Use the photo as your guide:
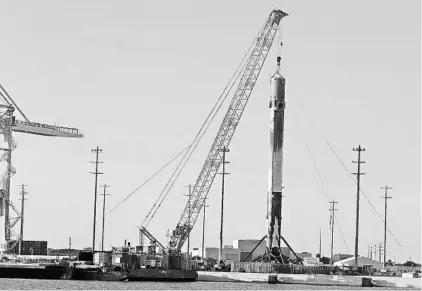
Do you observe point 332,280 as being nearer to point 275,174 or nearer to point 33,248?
point 275,174

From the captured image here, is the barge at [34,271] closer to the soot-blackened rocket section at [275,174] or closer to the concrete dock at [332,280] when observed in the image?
the concrete dock at [332,280]

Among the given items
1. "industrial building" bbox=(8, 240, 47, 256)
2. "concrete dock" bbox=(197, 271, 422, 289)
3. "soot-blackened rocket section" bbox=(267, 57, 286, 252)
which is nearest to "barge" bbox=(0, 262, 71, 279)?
"concrete dock" bbox=(197, 271, 422, 289)

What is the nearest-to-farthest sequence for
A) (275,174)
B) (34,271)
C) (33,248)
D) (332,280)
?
(34,271) < (332,280) < (275,174) < (33,248)

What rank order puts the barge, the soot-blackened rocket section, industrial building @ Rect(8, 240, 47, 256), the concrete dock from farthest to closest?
industrial building @ Rect(8, 240, 47, 256)
the soot-blackened rocket section
the concrete dock
the barge

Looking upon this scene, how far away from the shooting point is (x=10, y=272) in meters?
135

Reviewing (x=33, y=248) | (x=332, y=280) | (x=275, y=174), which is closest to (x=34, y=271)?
(x=275, y=174)

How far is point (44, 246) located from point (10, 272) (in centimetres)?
3439

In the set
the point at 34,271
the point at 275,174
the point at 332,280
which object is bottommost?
the point at 332,280

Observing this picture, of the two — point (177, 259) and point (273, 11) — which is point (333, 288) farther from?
point (273, 11)

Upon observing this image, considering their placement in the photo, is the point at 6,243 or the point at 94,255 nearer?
the point at 94,255

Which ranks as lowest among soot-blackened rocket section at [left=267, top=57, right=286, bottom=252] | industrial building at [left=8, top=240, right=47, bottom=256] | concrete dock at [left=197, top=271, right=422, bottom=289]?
concrete dock at [left=197, top=271, right=422, bottom=289]

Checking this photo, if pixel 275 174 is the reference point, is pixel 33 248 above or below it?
below

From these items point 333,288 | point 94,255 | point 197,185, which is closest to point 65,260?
point 94,255

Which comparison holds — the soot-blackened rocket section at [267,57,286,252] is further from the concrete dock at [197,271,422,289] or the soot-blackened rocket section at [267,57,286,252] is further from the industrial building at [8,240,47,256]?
the industrial building at [8,240,47,256]
